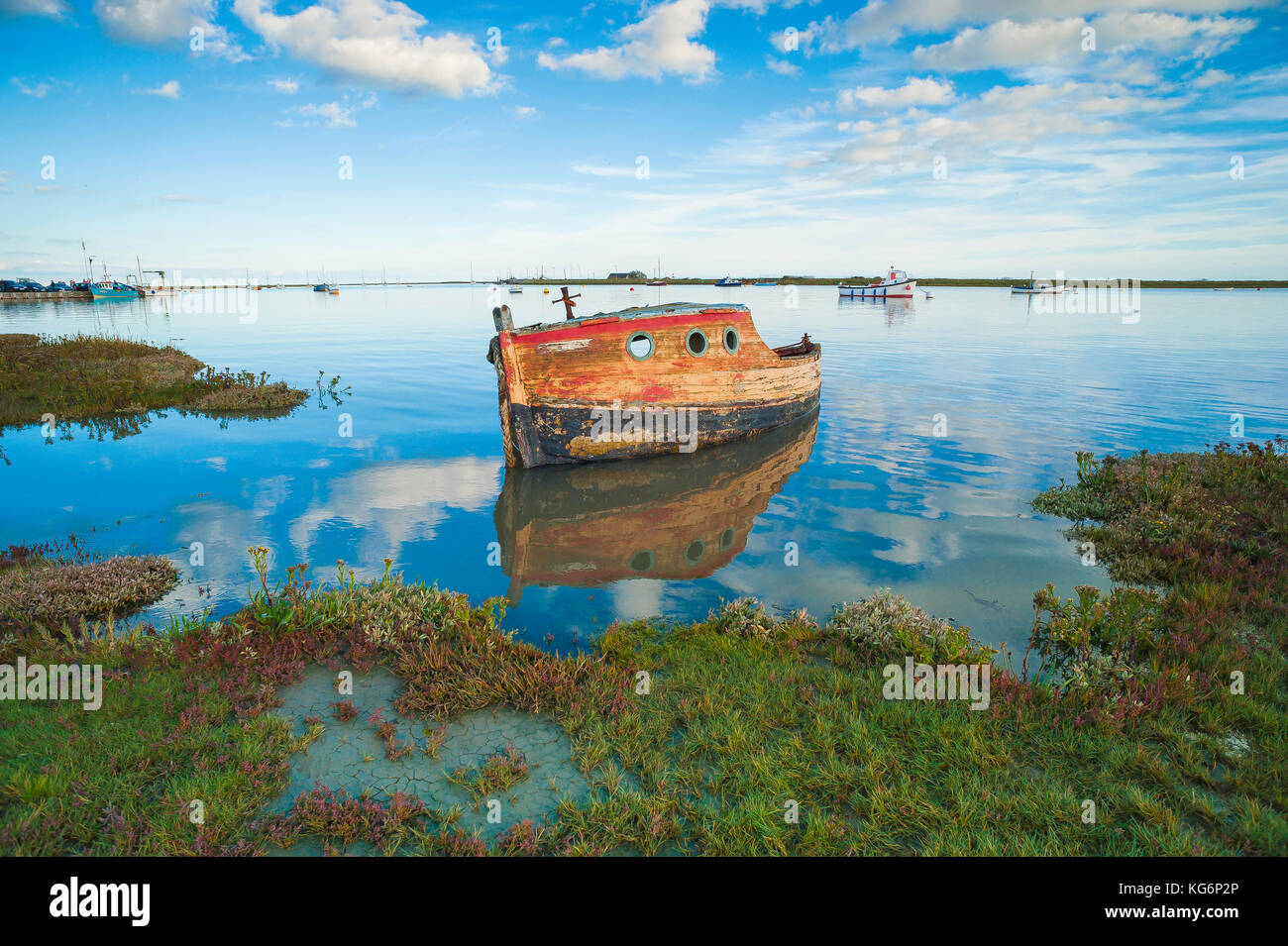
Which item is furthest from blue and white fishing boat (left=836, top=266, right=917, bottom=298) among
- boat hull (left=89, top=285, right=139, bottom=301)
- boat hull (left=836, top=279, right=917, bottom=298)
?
boat hull (left=89, top=285, right=139, bottom=301)

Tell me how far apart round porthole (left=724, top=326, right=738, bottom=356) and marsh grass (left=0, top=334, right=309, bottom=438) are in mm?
15457

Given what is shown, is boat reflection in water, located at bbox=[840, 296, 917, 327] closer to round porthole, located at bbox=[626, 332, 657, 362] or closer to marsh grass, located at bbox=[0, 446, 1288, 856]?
round porthole, located at bbox=[626, 332, 657, 362]

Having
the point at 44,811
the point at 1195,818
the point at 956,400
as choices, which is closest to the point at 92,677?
the point at 44,811

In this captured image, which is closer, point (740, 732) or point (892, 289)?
point (740, 732)

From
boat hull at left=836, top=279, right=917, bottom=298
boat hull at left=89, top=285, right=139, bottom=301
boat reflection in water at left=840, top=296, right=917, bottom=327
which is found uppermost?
boat hull at left=89, top=285, right=139, bottom=301

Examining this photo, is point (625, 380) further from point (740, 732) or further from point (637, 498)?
point (740, 732)

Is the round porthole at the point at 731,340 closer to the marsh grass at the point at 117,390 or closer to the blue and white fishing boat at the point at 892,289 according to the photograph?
the marsh grass at the point at 117,390

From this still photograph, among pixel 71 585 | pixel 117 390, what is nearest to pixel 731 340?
pixel 71 585

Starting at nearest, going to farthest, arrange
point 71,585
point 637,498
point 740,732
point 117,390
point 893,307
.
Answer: point 740,732 → point 71,585 → point 637,498 → point 117,390 → point 893,307

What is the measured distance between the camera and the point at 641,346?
14133mm

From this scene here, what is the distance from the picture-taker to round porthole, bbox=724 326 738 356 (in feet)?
51.6

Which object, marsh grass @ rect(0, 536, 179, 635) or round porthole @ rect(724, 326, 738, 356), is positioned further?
round porthole @ rect(724, 326, 738, 356)

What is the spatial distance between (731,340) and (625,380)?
138 inches
